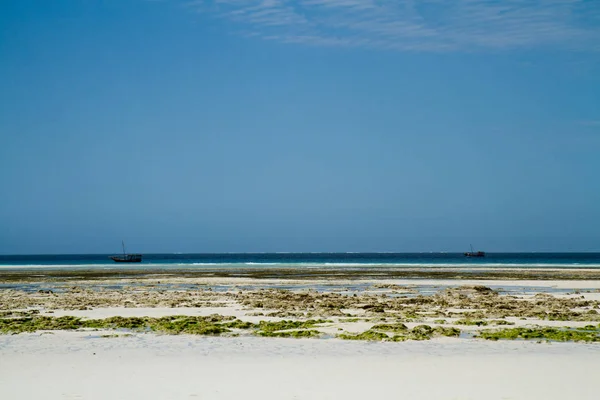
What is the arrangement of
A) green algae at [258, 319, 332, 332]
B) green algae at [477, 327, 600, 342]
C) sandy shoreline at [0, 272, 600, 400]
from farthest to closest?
green algae at [258, 319, 332, 332] < green algae at [477, 327, 600, 342] < sandy shoreline at [0, 272, 600, 400]

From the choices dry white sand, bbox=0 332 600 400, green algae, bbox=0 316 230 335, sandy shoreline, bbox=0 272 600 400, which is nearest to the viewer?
dry white sand, bbox=0 332 600 400

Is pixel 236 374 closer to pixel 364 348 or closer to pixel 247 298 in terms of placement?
pixel 364 348

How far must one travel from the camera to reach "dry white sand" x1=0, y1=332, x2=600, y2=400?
37.6ft

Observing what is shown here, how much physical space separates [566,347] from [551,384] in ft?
15.5

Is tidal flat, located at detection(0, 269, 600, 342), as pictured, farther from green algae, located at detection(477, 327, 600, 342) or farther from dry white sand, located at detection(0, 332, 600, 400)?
dry white sand, located at detection(0, 332, 600, 400)

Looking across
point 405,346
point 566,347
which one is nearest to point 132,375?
point 405,346

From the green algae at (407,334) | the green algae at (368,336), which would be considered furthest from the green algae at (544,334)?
the green algae at (368,336)

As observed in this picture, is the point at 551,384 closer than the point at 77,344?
Yes

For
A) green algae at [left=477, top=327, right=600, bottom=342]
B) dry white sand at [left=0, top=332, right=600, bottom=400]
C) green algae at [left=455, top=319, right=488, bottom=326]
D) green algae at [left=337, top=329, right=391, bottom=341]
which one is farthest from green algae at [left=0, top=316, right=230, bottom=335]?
green algae at [left=477, top=327, right=600, bottom=342]

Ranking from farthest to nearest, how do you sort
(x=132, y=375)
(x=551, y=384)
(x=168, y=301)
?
(x=168, y=301) < (x=132, y=375) < (x=551, y=384)

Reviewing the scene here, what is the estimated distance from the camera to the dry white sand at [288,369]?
11445 millimetres

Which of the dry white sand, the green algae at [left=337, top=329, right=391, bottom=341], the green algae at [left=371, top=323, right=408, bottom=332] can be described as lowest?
the dry white sand

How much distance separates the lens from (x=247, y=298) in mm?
32281

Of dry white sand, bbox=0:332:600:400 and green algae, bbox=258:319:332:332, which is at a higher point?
green algae, bbox=258:319:332:332
